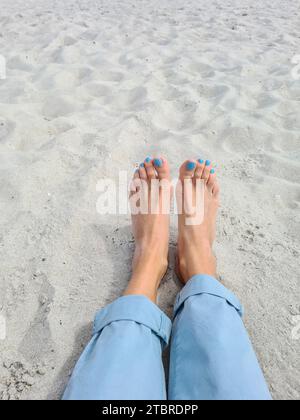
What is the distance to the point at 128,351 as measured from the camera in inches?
33.9

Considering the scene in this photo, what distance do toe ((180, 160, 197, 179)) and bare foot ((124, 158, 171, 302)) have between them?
0.07 meters

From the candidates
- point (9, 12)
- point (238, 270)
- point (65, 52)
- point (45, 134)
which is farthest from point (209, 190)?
point (9, 12)

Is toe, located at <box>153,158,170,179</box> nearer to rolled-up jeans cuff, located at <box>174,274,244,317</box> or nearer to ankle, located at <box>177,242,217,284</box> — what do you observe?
ankle, located at <box>177,242,217,284</box>

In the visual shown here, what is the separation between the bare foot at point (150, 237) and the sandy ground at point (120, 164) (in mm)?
74

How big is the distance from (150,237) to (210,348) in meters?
0.60

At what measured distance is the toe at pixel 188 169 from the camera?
1.61 meters

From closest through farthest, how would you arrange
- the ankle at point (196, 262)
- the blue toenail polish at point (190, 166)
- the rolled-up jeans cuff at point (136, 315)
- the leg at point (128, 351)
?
the leg at point (128, 351), the rolled-up jeans cuff at point (136, 315), the ankle at point (196, 262), the blue toenail polish at point (190, 166)

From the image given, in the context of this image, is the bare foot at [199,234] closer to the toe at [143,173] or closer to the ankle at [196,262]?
the ankle at [196,262]

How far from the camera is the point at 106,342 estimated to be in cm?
89

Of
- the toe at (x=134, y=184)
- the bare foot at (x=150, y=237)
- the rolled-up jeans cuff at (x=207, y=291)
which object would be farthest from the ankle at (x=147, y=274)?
the toe at (x=134, y=184)

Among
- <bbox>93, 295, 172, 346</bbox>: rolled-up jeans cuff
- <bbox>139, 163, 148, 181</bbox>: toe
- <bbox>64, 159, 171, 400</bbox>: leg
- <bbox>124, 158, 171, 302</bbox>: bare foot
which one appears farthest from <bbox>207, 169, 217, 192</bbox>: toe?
<bbox>93, 295, 172, 346</bbox>: rolled-up jeans cuff

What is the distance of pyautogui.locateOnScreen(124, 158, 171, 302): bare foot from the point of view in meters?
1.18

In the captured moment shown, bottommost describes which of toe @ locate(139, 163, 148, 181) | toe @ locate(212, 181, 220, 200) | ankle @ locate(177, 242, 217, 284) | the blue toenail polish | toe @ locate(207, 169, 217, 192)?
ankle @ locate(177, 242, 217, 284)

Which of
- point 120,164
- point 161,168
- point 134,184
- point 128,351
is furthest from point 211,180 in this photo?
point 128,351
